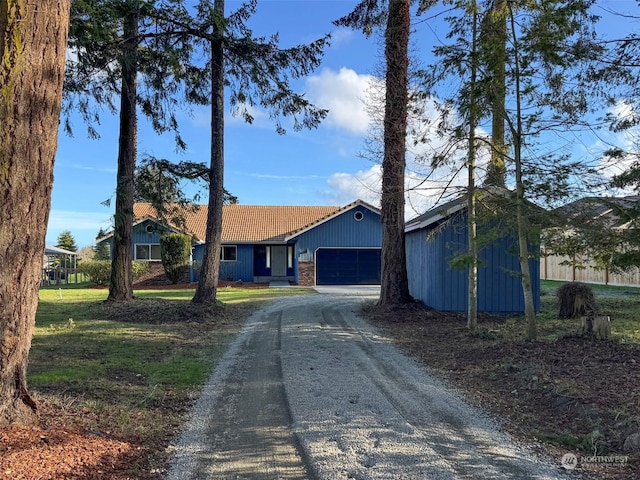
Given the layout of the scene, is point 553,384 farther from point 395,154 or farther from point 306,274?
point 306,274

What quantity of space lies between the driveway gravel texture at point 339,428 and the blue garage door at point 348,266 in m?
20.6

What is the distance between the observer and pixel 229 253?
1187 inches

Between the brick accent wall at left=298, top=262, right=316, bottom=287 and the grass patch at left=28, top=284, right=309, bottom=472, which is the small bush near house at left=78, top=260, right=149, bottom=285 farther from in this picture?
the grass patch at left=28, top=284, right=309, bottom=472

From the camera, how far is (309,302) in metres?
17.0

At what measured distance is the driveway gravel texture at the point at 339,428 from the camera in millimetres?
3754

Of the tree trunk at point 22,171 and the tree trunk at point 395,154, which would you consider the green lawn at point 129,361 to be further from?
the tree trunk at point 395,154

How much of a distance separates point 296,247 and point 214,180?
14178 mm

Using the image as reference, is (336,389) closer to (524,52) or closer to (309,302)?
(524,52)

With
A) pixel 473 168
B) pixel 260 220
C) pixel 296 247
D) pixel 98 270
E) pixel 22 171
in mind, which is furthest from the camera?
pixel 260 220

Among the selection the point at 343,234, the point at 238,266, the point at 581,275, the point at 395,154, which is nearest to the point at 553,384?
the point at 395,154

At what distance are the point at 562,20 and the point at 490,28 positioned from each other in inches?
49.1

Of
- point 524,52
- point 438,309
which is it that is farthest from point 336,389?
point 438,309

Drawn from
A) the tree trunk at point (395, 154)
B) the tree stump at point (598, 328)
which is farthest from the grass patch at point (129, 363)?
the tree stump at point (598, 328)

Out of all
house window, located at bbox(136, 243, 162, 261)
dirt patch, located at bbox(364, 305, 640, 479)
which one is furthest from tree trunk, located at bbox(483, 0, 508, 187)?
house window, located at bbox(136, 243, 162, 261)
